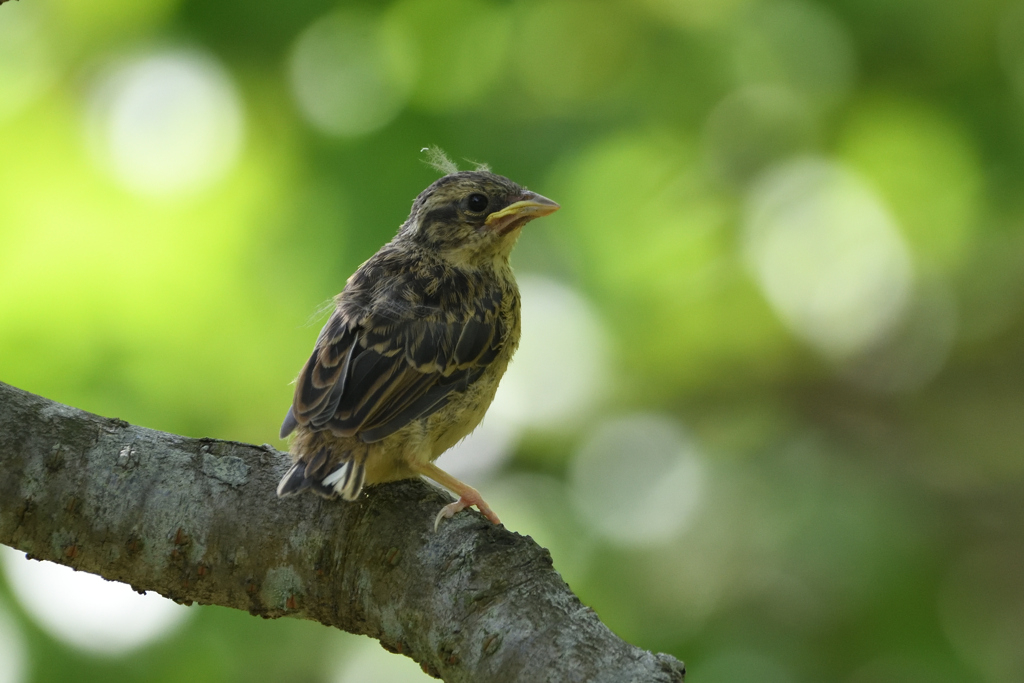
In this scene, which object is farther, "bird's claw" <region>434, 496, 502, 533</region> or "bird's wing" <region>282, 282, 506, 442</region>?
"bird's wing" <region>282, 282, 506, 442</region>

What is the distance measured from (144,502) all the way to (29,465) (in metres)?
0.33

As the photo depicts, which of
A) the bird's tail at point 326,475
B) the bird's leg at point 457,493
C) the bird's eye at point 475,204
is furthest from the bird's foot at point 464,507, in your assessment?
the bird's eye at point 475,204

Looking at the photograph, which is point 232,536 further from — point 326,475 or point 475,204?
point 475,204

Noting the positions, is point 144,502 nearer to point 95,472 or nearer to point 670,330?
point 95,472

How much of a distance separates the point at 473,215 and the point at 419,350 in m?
0.98

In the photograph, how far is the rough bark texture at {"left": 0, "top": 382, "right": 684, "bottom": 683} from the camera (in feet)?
9.16

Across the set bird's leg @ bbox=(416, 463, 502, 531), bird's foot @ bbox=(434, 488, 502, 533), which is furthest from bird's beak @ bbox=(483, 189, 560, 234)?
bird's foot @ bbox=(434, 488, 502, 533)

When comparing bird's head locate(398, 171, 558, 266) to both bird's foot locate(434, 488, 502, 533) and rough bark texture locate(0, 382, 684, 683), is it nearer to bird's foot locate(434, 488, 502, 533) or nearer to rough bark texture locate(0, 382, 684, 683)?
bird's foot locate(434, 488, 502, 533)

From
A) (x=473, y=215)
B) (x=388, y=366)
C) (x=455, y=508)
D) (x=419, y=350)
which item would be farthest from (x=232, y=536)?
(x=473, y=215)

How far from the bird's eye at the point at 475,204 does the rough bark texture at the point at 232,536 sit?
1.64 m

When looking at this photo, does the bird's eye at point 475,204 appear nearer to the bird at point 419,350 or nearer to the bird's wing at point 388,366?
the bird at point 419,350

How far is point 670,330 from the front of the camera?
5773mm

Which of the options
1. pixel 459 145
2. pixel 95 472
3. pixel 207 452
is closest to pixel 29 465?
pixel 95 472

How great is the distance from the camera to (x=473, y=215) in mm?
Answer: 4387
